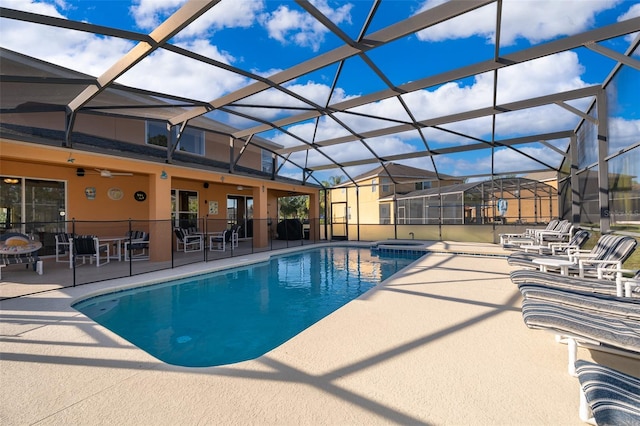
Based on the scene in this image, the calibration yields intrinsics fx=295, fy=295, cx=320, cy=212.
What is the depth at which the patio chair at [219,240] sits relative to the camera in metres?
11.2

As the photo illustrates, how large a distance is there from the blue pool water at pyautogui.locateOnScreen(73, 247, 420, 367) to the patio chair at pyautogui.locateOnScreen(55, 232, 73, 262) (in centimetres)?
404

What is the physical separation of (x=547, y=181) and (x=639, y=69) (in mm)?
8903

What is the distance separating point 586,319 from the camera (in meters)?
2.22

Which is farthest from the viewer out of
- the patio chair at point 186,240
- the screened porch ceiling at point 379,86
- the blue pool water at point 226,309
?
the patio chair at point 186,240

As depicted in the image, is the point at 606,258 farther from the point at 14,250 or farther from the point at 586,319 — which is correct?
the point at 14,250

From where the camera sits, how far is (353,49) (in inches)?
211

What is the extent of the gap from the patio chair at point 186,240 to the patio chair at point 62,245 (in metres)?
3.07

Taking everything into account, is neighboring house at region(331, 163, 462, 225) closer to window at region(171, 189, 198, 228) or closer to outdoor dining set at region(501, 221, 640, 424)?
window at region(171, 189, 198, 228)

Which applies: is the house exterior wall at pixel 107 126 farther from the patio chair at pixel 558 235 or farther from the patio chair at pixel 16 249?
the patio chair at pixel 558 235

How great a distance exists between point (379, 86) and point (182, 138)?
28.6 ft

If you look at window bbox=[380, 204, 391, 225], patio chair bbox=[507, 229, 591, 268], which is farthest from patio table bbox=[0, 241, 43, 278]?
window bbox=[380, 204, 391, 225]

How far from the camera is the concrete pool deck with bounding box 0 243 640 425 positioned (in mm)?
1947

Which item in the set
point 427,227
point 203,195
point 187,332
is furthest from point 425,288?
point 203,195

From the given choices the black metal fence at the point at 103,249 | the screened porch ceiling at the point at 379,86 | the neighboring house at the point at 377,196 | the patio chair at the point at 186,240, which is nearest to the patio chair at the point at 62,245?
the black metal fence at the point at 103,249
